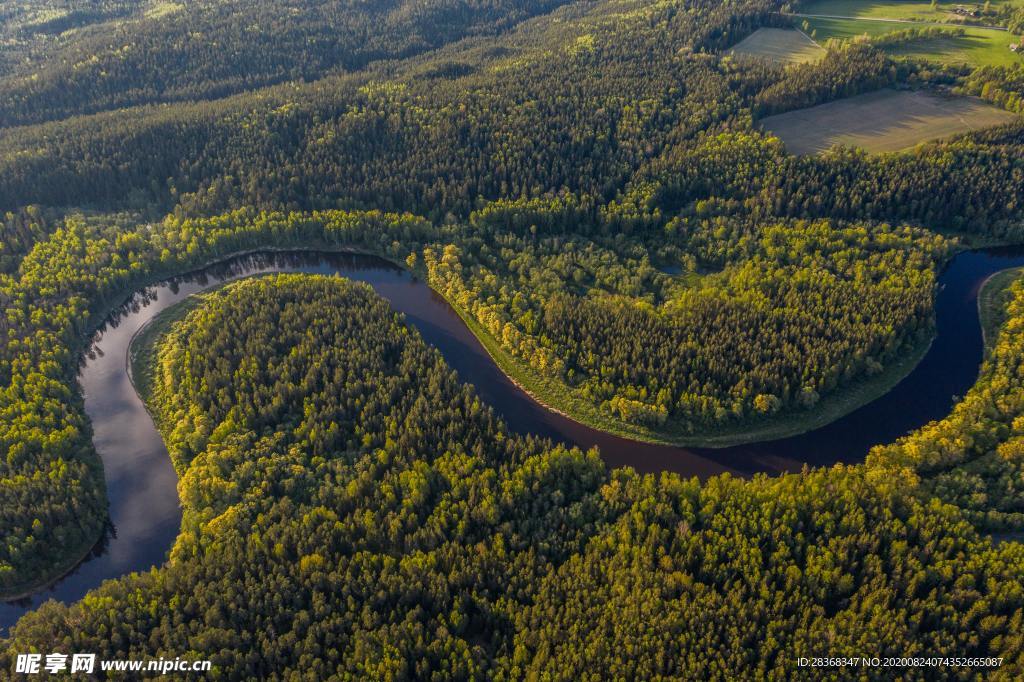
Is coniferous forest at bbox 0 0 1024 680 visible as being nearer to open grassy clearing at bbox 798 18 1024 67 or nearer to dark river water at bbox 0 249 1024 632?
dark river water at bbox 0 249 1024 632

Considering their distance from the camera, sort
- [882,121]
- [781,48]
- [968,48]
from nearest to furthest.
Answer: [882,121], [968,48], [781,48]

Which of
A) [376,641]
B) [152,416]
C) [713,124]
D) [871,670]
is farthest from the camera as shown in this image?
[713,124]

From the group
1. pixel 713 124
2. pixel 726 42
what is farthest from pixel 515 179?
pixel 726 42

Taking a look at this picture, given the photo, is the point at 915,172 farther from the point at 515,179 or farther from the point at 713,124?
the point at 515,179

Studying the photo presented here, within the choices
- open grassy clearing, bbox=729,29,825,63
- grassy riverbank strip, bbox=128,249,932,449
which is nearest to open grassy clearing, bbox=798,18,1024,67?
open grassy clearing, bbox=729,29,825,63

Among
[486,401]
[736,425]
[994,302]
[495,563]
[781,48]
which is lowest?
[736,425]

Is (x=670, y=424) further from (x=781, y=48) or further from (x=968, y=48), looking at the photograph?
(x=968, y=48)

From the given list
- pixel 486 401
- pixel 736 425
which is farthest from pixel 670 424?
pixel 486 401
